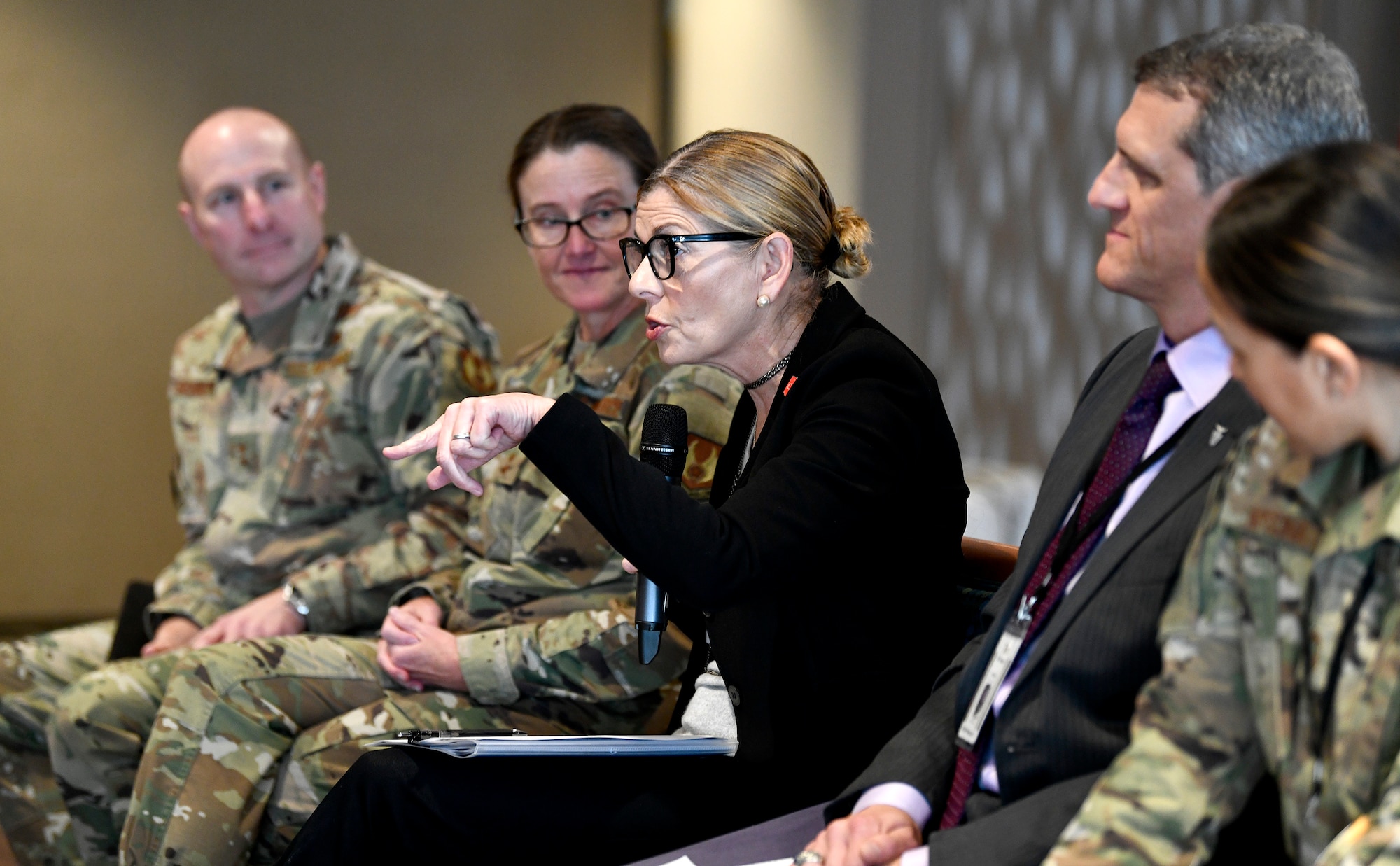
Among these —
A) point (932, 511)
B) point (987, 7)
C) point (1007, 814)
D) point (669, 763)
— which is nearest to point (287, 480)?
point (669, 763)

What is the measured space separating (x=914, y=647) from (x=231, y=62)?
3.06 m

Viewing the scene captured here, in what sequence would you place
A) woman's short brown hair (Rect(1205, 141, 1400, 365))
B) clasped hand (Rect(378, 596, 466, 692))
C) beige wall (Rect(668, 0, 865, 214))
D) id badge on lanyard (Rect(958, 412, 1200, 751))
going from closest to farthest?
woman's short brown hair (Rect(1205, 141, 1400, 365)), id badge on lanyard (Rect(958, 412, 1200, 751)), clasped hand (Rect(378, 596, 466, 692)), beige wall (Rect(668, 0, 865, 214))

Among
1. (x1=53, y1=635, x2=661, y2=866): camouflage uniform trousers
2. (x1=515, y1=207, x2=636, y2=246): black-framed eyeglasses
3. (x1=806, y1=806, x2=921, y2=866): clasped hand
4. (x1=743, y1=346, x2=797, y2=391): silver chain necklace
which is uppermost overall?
(x1=515, y1=207, x2=636, y2=246): black-framed eyeglasses

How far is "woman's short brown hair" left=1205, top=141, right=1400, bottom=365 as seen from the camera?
0.97 m

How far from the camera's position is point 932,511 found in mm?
1725

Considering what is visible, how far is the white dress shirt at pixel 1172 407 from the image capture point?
1.30 m

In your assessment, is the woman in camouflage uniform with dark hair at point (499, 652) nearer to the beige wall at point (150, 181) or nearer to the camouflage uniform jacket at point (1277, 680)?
the camouflage uniform jacket at point (1277, 680)

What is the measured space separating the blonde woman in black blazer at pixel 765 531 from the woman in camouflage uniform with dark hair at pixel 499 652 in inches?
14.5

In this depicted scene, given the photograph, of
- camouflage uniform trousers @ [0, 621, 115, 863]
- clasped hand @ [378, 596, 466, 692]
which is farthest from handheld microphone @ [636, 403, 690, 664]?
camouflage uniform trousers @ [0, 621, 115, 863]

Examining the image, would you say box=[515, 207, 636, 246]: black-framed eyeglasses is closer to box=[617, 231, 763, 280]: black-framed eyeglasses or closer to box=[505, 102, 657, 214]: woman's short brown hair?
box=[505, 102, 657, 214]: woman's short brown hair

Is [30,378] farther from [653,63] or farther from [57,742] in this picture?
[653,63]

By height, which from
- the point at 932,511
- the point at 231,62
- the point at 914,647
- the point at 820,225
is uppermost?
the point at 231,62

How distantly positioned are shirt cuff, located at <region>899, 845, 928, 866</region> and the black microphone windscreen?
1.99 ft

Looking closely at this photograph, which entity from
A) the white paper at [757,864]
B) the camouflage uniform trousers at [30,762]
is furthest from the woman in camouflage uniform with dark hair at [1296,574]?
the camouflage uniform trousers at [30,762]
